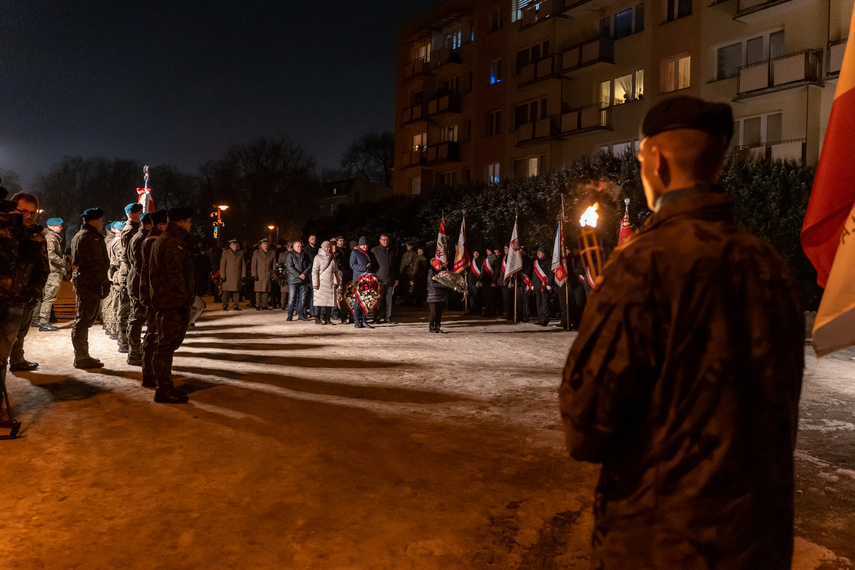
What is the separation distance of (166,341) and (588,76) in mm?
26664

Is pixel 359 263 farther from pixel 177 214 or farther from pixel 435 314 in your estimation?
pixel 177 214

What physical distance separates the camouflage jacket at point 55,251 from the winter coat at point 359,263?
6.19 metres

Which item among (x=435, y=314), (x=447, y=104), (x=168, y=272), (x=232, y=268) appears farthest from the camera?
(x=447, y=104)

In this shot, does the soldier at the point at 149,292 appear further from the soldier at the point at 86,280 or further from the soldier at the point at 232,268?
the soldier at the point at 232,268

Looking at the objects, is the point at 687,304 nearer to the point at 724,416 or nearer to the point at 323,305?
the point at 724,416

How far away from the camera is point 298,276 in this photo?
676 inches

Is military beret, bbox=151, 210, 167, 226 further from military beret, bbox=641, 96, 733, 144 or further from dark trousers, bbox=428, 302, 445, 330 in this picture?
dark trousers, bbox=428, 302, 445, 330

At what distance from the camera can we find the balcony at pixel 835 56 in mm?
19672

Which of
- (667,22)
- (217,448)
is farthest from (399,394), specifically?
(667,22)

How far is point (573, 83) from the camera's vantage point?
30.5 m

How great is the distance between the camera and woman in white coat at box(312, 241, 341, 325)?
52.2ft

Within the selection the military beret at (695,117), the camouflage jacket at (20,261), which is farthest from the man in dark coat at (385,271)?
the military beret at (695,117)

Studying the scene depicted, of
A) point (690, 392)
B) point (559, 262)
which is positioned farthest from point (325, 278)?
point (690, 392)

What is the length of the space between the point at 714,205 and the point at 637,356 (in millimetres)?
467
